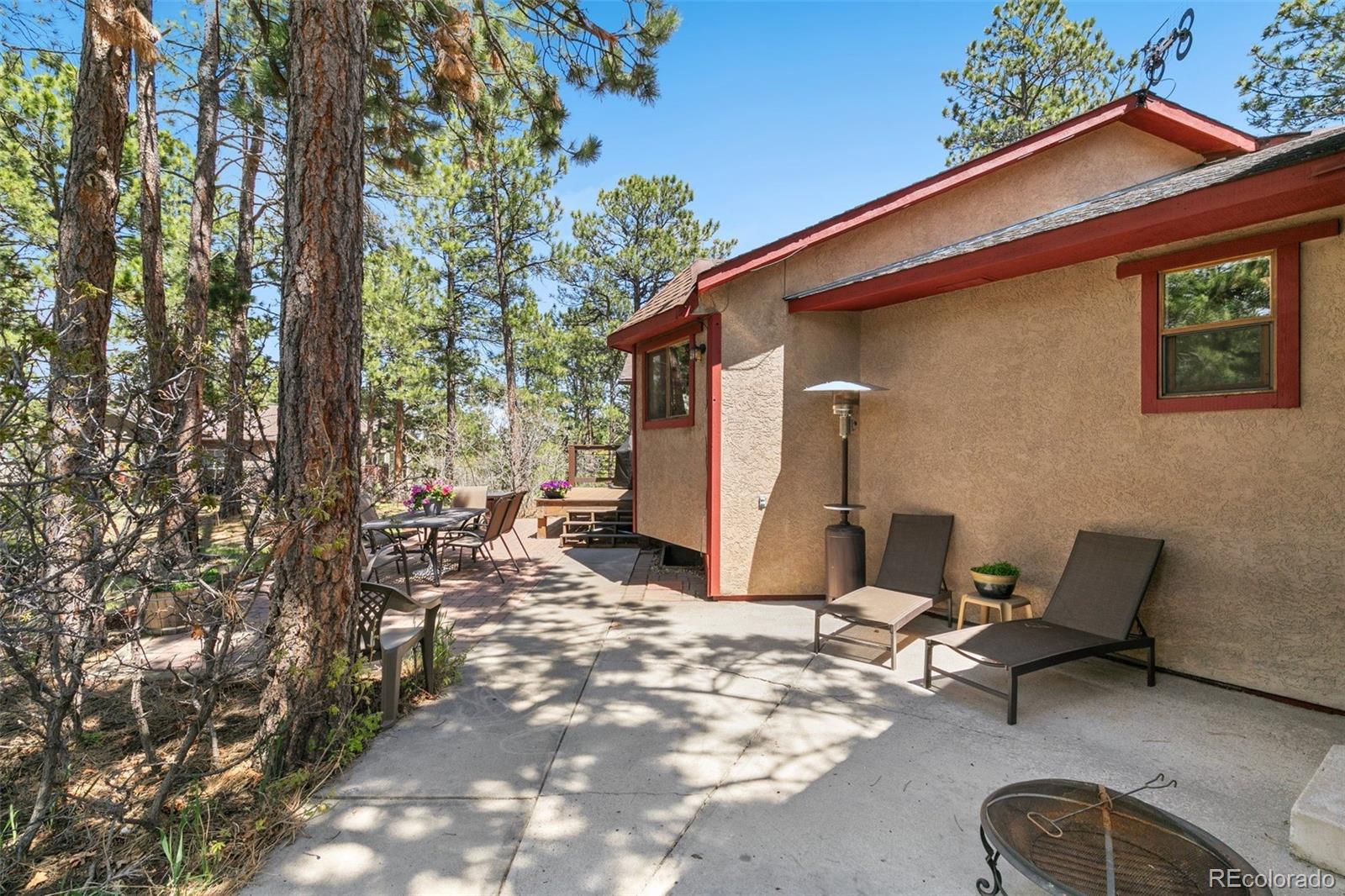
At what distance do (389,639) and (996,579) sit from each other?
5016mm

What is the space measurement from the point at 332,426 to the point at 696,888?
2.97m

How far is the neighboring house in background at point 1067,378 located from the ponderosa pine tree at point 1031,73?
47.8ft

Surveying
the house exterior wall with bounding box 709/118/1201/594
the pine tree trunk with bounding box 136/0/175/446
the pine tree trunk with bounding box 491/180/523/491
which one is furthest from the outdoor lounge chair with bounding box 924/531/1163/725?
the pine tree trunk with bounding box 491/180/523/491

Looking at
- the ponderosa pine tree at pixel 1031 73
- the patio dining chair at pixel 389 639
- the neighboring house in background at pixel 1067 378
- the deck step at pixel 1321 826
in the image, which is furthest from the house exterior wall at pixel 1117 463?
the ponderosa pine tree at pixel 1031 73

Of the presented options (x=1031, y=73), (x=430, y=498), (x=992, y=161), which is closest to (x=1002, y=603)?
(x=992, y=161)

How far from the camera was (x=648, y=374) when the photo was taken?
31.2ft

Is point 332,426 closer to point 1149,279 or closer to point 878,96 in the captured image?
point 1149,279

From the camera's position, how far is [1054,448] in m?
5.48

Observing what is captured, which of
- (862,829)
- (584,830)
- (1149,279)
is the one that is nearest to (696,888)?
(584,830)

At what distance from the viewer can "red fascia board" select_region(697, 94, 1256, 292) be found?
19.9 ft

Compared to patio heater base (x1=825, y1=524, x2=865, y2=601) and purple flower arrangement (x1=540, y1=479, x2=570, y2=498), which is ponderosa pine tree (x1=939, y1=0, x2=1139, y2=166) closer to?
purple flower arrangement (x1=540, y1=479, x2=570, y2=498)

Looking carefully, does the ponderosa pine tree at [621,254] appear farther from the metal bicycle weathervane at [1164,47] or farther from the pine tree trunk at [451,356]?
the metal bicycle weathervane at [1164,47]

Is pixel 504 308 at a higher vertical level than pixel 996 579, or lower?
higher

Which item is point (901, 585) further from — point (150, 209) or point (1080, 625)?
point (150, 209)
